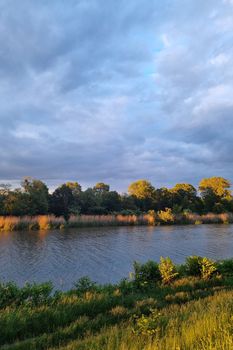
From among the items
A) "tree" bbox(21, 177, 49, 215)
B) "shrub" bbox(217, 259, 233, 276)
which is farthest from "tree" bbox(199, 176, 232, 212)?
"shrub" bbox(217, 259, 233, 276)

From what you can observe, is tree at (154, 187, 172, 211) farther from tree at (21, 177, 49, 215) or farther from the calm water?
the calm water

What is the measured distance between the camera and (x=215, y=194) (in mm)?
73938

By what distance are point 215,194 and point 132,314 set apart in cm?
6963

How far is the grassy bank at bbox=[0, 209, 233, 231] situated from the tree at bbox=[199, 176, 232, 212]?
30.7 ft

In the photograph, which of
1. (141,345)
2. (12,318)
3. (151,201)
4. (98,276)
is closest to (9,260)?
(98,276)

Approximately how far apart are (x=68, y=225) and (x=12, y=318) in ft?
115

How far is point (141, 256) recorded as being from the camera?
20172 mm

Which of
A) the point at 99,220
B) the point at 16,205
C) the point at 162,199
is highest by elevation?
the point at 162,199

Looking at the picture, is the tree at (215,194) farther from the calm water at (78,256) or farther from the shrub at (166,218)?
the calm water at (78,256)

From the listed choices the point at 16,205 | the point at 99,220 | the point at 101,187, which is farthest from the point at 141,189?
the point at 16,205

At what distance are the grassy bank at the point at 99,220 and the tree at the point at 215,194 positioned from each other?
9.34m

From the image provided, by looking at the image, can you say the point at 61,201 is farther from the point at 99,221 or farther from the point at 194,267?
the point at 194,267

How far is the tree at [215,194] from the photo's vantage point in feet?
229

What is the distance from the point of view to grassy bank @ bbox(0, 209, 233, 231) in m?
38.1
